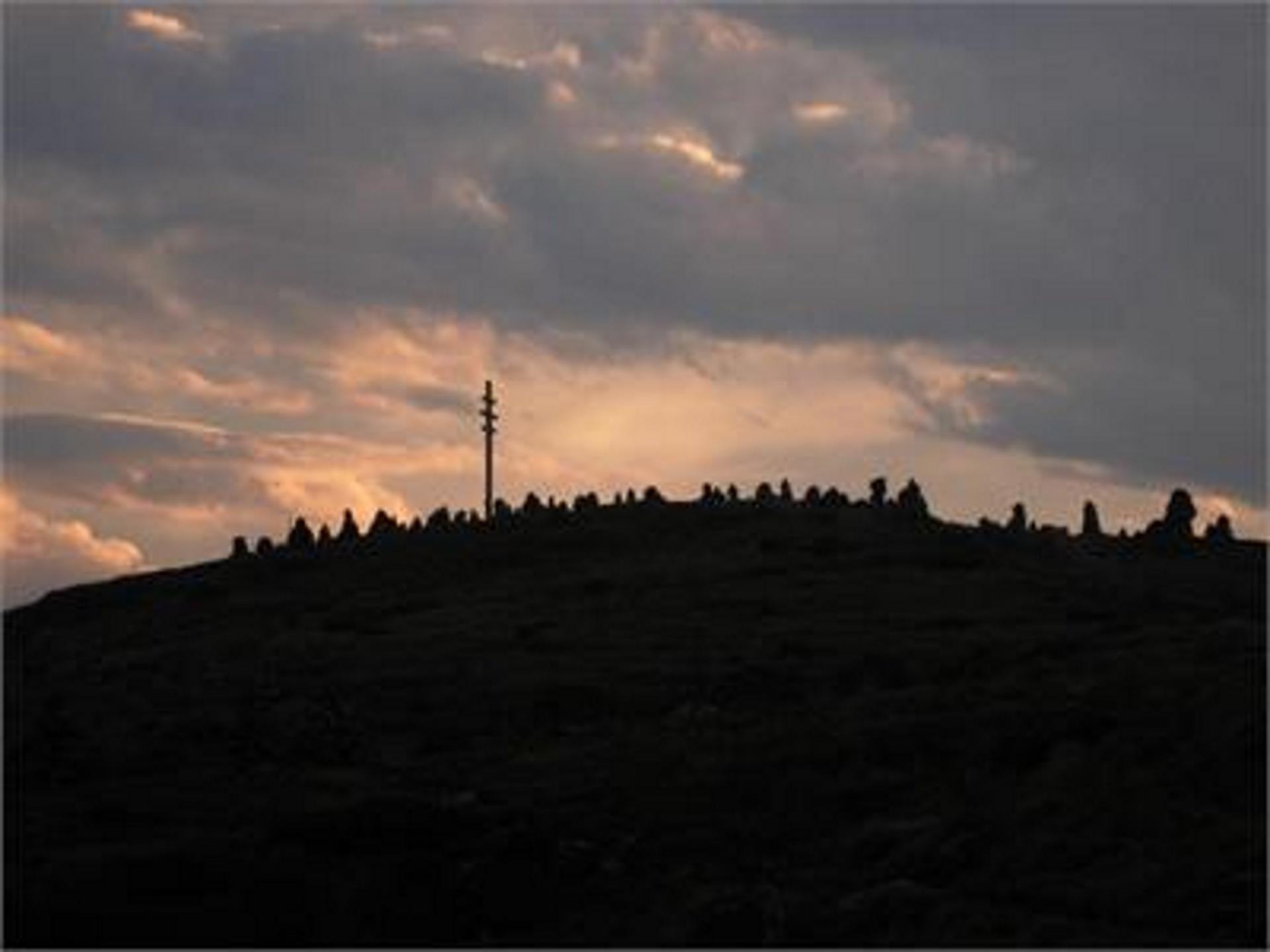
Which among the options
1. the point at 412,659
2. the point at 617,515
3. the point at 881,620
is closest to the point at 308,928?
the point at 412,659

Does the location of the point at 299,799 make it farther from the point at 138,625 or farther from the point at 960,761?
the point at 138,625

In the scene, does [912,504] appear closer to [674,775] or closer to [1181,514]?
[1181,514]

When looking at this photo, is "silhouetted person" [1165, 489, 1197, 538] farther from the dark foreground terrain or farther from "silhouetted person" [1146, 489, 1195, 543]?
the dark foreground terrain

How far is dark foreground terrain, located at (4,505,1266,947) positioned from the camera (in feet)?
135

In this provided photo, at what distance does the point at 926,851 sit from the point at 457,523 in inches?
3584

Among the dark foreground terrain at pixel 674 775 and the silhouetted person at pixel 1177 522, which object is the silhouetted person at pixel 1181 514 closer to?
the silhouetted person at pixel 1177 522

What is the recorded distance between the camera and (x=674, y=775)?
5394 centimetres

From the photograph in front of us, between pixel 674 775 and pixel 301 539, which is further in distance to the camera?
pixel 301 539

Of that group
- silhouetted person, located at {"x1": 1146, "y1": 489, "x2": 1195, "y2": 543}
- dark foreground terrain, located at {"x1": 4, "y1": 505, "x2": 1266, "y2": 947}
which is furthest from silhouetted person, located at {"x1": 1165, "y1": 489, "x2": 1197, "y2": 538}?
dark foreground terrain, located at {"x1": 4, "y1": 505, "x2": 1266, "y2": 947}

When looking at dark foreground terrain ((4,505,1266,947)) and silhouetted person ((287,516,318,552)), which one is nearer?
dark foreground terrain ((4,505,1266,947))

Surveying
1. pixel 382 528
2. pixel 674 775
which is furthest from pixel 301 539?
pixel 674 775

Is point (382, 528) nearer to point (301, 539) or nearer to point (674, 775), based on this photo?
point (301, 539)

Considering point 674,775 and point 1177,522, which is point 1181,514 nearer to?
point 1177,522

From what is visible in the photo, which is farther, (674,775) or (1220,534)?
(1220,534)
